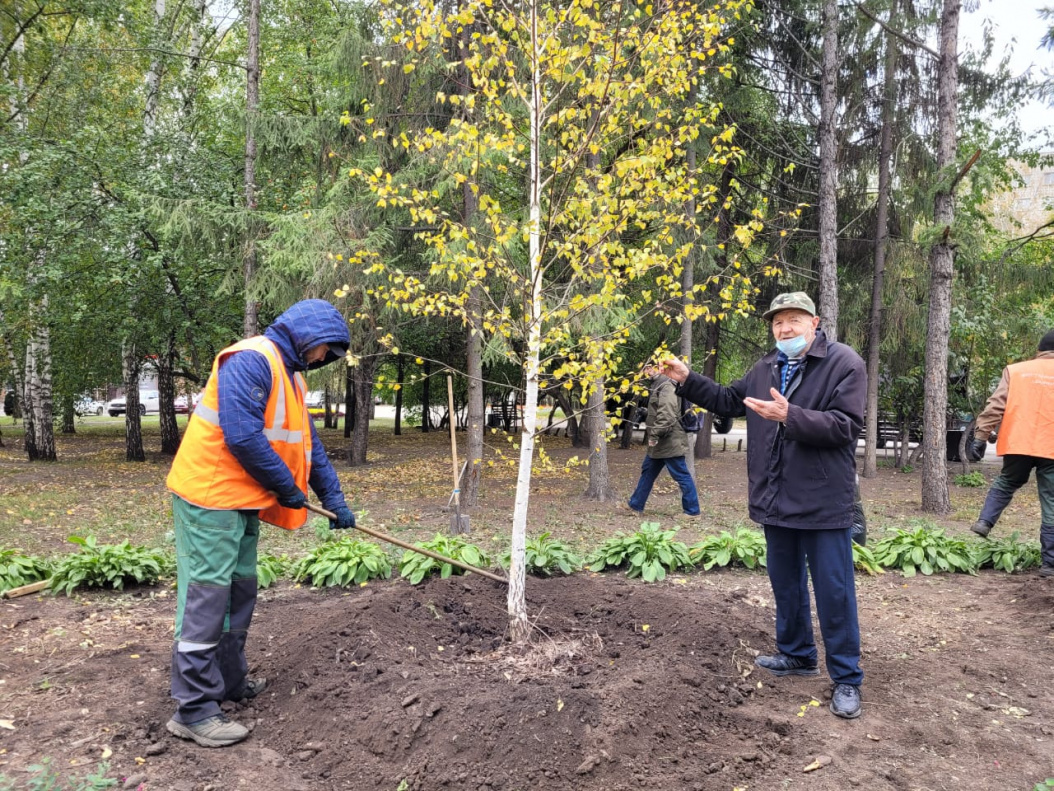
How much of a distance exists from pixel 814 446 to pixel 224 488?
8.86 feet

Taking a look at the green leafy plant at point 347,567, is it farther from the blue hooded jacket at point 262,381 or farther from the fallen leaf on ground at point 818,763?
the fallen leaf on ground at point 818,763

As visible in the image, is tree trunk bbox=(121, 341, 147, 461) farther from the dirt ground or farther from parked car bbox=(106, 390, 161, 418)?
parked car bbox=(106, 390, 161, 418)

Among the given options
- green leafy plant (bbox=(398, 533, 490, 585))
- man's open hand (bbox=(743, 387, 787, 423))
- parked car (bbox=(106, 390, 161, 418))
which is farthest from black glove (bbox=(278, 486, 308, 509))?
parked car (bbox=(106, 390, 161, 418))

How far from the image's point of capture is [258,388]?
3453mm

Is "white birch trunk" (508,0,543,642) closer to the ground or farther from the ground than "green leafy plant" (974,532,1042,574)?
farther from the ground

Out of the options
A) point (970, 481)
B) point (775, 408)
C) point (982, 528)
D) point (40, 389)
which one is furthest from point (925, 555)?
point (40, 389)

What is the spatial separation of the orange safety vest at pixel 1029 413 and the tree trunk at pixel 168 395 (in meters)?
14.3

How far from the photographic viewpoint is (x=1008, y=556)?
251 inches

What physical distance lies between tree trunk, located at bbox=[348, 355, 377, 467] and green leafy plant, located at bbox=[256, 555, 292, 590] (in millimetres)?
8049

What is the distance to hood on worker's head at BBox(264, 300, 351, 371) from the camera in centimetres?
367

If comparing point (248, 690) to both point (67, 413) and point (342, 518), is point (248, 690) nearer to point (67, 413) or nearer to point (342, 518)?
point (342, 518)

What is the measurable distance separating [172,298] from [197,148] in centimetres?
275

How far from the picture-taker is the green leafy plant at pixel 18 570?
18.5 feet

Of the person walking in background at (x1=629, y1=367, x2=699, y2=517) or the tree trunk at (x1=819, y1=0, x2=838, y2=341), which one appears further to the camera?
the tree trunk at (x1=819, y1=0, x2=838, y2=341)
